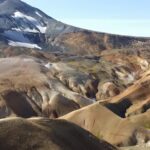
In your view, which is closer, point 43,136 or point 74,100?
point 43,136

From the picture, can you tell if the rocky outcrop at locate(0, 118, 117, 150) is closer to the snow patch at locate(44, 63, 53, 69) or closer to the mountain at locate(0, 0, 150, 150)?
the mountain at locate(0, 0, 150, 150)

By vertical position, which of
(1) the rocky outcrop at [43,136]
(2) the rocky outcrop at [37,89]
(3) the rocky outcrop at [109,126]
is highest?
(1) the rocky outcrop at [43,136]

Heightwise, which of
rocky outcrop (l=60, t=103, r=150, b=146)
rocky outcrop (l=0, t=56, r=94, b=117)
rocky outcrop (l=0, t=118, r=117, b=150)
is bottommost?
rocky outcrop (l=0, t=56, r=94, b=117)

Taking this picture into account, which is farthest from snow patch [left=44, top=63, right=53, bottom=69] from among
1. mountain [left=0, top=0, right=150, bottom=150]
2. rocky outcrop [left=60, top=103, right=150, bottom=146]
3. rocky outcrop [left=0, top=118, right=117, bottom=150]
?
rocky outcrop [left=0, top=118, right=117, bottom=150]

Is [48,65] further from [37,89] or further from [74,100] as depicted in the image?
[74,100]

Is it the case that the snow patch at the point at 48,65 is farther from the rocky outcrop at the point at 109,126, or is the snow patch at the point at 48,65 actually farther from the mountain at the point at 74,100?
the rocky outcrop at the point at 109,126

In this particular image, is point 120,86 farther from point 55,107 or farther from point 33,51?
point 33,51

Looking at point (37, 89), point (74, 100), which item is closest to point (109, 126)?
point (74, 100)

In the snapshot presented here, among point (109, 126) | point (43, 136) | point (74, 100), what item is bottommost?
point (74, 100)

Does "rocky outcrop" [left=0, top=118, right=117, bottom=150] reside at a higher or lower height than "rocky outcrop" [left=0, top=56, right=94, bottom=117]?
higher

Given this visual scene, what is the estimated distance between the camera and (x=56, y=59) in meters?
155

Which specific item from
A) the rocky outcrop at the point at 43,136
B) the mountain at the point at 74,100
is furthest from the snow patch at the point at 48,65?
the rocky outcrop at the point at 43,136

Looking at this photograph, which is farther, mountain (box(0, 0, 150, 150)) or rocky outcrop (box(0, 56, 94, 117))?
rocky outcrop (box(0, 56, 94, 117))

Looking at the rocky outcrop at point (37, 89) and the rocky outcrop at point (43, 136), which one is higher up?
the rocky outcrop at point (43, 136)
